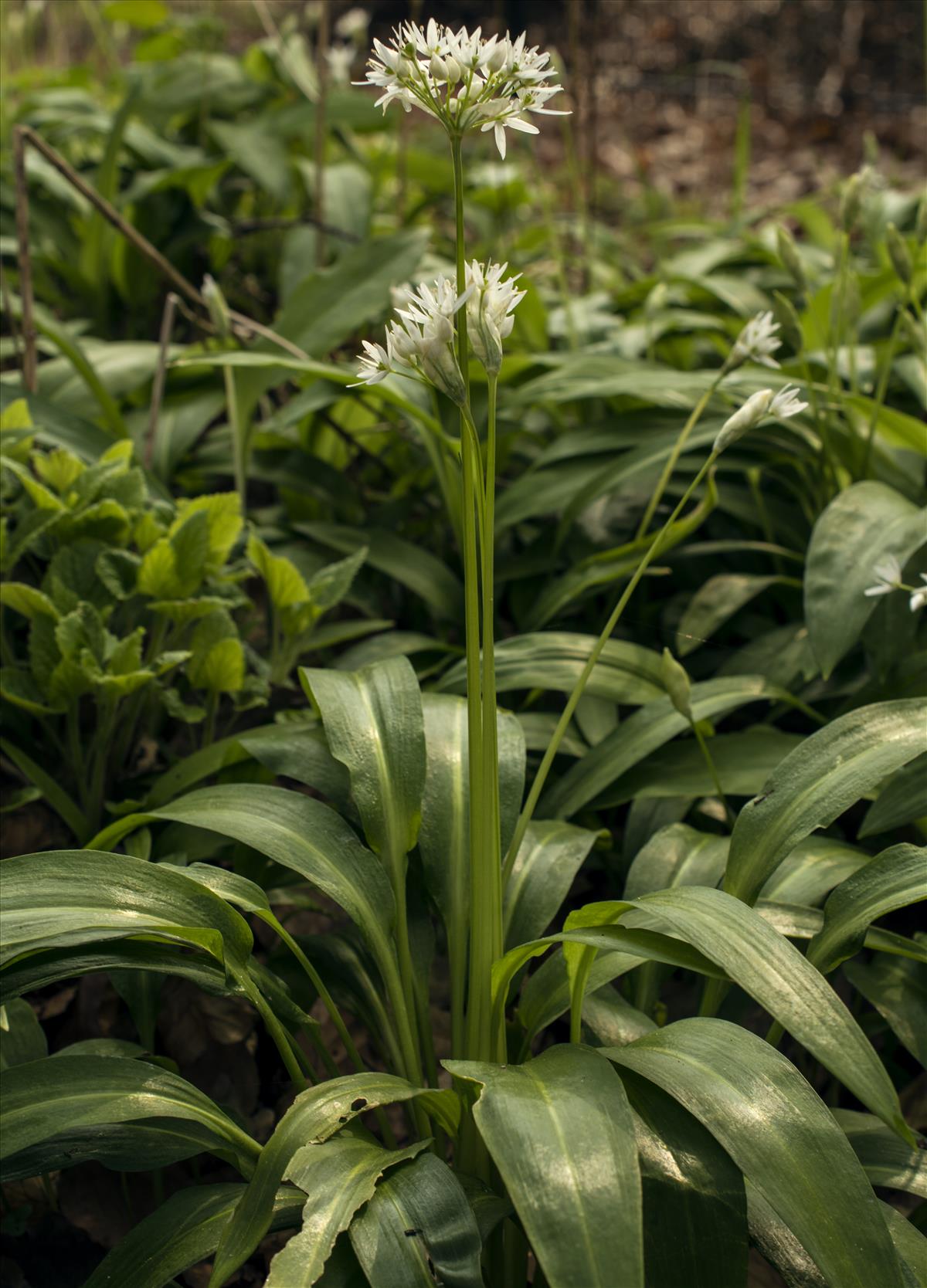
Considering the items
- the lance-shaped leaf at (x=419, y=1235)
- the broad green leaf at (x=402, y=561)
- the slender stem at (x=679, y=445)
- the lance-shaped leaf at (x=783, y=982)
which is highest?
the slender stem at (x=679, y=445)

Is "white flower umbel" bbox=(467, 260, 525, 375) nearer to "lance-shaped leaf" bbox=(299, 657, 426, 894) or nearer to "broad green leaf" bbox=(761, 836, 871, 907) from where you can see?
"lance-shaped leaf" bbox=(299, 657, 426, 894)

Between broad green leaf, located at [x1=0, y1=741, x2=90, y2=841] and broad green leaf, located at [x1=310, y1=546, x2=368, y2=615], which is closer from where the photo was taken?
broad green leaf, located at [x1=0, y1=741, x2=90, y2=841]

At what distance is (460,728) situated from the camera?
152cm

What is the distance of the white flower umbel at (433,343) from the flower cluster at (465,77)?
14 centimetres

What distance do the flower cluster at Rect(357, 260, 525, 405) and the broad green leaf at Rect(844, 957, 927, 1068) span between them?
0.89 metres

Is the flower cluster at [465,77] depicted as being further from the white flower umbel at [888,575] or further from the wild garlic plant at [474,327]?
the white flower umbel at [888,575]

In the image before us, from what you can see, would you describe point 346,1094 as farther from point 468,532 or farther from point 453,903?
point 468,532

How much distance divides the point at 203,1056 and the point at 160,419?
1.34 meters

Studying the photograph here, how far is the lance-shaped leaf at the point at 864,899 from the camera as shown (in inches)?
44.8

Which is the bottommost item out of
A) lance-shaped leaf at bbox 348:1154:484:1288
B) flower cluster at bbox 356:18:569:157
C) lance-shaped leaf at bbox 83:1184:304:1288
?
lance-shaped leaf at bbox 83:1184:304:1288

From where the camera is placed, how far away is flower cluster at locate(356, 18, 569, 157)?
96cm

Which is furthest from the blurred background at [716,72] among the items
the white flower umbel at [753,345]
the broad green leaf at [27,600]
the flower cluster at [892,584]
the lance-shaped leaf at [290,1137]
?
the lance-shaped leaf at [290,1137]

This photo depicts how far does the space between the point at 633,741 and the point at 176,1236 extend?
873 mm

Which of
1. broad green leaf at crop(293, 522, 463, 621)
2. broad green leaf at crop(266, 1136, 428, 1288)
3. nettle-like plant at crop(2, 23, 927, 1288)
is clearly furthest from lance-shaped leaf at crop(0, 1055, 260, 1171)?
broad green leaf at crop(293, 522, 463, 621)
